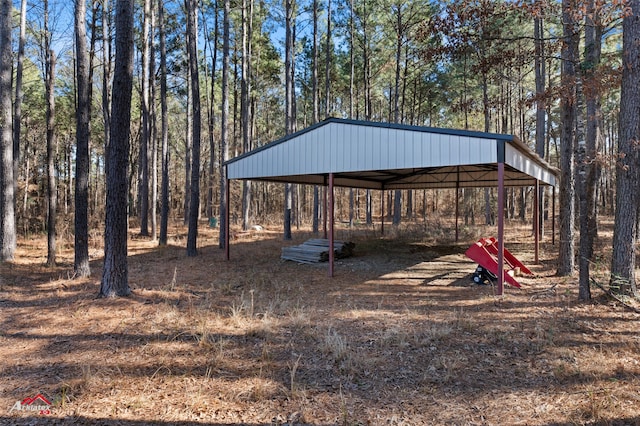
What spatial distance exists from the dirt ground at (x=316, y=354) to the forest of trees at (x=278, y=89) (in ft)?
3.70

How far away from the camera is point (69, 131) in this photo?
82.2 feet

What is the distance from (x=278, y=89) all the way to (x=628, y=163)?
23.9 meters

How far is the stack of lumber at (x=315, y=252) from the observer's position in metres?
11.1

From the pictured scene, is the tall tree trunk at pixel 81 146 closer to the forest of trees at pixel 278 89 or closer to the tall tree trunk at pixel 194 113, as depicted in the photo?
the forest of trees at pixel 278 89

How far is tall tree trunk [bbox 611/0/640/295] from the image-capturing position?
233 inches

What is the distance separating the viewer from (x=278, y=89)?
1057 inches

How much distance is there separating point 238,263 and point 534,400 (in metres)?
8.61

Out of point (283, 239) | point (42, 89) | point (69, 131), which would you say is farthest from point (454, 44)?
point (69, 131)

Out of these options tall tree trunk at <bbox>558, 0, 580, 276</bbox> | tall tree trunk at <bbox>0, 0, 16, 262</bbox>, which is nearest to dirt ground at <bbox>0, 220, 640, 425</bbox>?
tall tree trunk at <bbox>558, 0, 580, 276</bbox>

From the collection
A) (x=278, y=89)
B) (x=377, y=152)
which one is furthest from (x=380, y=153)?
(x=278, y=89)

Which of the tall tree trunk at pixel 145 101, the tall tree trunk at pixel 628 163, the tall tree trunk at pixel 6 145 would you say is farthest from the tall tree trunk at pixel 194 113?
the tall tree trunk at pixel 628 163

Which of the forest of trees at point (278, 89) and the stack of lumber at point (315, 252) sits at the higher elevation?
the forest of trees at point (278, 89)

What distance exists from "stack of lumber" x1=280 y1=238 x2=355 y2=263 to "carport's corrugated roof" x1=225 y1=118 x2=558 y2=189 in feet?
7.92

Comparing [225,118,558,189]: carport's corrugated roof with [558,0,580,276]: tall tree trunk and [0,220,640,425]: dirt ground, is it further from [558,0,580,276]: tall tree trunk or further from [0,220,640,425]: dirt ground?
[0,220,640,425]: dirt ground
